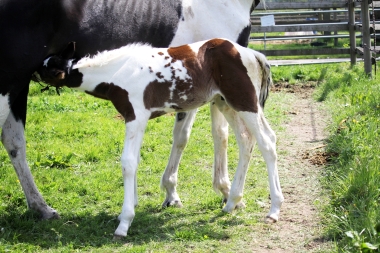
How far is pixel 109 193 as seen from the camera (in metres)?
5.43

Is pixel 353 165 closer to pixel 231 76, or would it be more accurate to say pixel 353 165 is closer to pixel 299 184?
pixel 299 184

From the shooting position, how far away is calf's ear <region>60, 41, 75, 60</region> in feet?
14.4

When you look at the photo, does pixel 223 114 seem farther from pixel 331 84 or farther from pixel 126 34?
pixel 331 84

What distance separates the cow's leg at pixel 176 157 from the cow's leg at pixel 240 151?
43 centimetres

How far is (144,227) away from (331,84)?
6.33 metres

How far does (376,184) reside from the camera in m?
4.35

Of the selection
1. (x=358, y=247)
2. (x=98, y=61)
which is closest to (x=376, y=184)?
(x=358, y=247)

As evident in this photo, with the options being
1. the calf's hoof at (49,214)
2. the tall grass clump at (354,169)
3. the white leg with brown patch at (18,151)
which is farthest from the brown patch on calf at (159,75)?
the tall grass clump at (354,169)

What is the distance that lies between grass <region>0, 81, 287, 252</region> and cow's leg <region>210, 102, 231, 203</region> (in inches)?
7.1

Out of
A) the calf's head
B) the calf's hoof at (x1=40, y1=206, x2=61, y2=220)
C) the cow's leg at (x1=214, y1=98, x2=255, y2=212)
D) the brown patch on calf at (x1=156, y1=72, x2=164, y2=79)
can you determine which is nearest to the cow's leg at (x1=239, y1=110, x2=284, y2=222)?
the cow's leg at (x1=214, y1=98, x2=255, y2=212)

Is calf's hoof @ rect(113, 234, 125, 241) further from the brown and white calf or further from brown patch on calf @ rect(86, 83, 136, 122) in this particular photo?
brown patch on calf @ rect(86, 83, 136, 122)

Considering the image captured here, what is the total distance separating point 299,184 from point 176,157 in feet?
4.19

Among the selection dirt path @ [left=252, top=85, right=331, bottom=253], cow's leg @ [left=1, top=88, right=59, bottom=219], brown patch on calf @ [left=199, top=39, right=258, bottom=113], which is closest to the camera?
dirt path @ [left=252, top=85, right=331, bottom=253]

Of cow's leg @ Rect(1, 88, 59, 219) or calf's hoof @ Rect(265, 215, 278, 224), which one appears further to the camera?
cow's leg @ Rect(1, 88, 59, 219)
